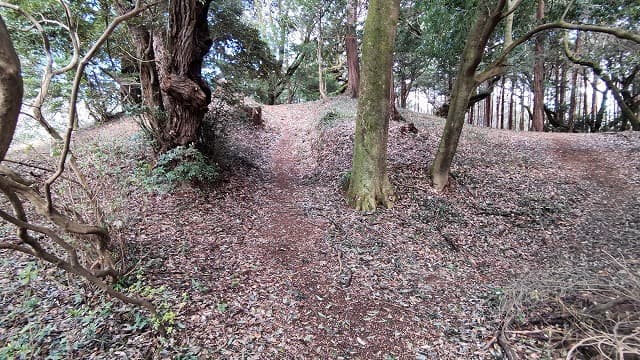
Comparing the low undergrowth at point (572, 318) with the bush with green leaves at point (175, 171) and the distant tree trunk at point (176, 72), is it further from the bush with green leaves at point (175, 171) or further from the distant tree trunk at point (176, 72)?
the distant tree trunk at point (176, 72)

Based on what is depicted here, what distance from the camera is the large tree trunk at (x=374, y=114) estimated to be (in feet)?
17.3

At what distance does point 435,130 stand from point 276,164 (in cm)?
577

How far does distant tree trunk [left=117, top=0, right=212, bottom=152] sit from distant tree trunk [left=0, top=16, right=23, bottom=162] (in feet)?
13.5

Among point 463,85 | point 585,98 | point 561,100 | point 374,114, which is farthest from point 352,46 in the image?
point 585,98

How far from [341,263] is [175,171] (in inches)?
137

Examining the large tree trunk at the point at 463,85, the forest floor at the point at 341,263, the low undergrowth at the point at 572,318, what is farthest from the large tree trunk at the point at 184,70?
the low undergrowth at the point at 572,318

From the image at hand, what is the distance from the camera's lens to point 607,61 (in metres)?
11.9

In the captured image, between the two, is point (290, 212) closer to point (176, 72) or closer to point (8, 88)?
point (176, 72)

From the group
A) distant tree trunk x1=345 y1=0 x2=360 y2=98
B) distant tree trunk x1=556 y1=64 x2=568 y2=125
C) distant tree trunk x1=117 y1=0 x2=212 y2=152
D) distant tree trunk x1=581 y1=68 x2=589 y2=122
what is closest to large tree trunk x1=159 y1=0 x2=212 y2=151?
distant tree trunk x1=117 y1=0 x2=212 y2=152

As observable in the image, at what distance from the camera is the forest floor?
2867mm

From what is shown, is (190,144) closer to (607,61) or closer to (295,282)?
(295,282)

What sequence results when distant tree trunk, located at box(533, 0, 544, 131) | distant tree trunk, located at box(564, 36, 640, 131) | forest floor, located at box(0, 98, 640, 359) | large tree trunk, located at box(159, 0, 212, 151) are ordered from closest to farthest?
forest floor, located at box(0, 98, 640, 359), large tree trunk, located at box(159, 0, 212, 151), distant tree trunk, located at box(564, 36, 640, 131), distant tree trunk, located at box(533, 0, 544, 131)

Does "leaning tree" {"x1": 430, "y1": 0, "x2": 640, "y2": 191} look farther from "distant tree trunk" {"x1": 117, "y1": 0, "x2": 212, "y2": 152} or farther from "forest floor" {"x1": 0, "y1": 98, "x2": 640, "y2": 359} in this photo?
"distant tree trunk" {"x1": 117, "y1": 0, "x2": 212, "y2": 152}

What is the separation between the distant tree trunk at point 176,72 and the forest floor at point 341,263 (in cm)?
107
